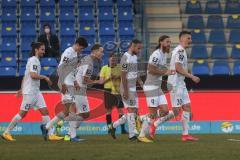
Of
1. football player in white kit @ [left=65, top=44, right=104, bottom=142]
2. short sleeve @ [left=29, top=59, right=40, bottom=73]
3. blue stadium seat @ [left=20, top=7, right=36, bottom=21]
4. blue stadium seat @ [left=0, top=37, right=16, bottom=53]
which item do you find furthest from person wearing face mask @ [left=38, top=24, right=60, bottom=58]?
football player in white kit @ [left=65, top=44, right=104, bottom=142]

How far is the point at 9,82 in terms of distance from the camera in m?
23.2

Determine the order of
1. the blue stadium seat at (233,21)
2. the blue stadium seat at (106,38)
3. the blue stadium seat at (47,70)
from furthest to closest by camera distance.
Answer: the blue stadium seat at (233,21)
the blue stadium seat at (106,38)
the blue stadium seat at (47,70)

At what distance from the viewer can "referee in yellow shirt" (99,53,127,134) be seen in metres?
20.1

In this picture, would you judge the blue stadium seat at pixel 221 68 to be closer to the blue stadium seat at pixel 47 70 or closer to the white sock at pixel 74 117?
the blue stadium seat at pixel 47 70

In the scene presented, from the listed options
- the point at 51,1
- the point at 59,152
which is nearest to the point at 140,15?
the point at 51,1

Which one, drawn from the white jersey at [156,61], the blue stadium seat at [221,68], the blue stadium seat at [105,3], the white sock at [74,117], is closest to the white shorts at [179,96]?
the white jersey at [156,61]

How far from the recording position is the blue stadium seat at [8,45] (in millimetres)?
26156

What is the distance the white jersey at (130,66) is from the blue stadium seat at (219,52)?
35.0 ft

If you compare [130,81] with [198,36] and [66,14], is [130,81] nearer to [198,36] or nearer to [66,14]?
[198,36]

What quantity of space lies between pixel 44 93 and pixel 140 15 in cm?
865

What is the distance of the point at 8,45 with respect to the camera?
26297 millimetres

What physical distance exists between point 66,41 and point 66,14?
1891mm

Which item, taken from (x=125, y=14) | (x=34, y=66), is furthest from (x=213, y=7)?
(x=34, y=66)

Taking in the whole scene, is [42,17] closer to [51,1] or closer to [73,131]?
[51,1]
